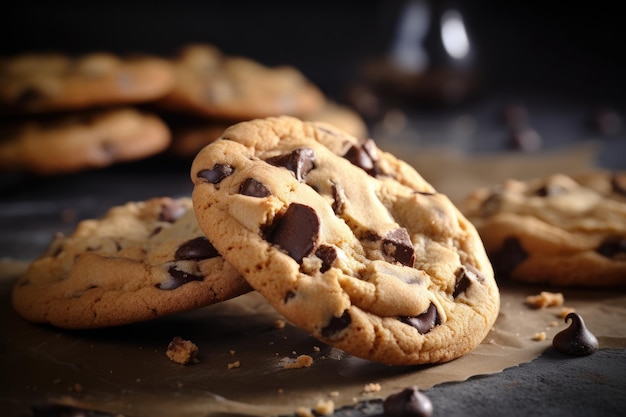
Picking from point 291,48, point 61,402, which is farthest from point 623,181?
point 291,48

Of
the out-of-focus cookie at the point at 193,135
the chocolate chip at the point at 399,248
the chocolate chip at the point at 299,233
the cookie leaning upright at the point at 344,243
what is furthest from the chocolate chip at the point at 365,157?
the out-of-focus cookie at the point at 193,135

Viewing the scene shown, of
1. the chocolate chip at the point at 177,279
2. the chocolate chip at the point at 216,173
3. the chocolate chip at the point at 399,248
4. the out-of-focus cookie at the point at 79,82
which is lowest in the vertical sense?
the chocolate chip at the point at 177,279

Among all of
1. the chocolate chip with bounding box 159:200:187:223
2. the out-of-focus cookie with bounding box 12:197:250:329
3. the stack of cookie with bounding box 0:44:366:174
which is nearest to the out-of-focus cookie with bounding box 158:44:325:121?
the stack of cookie with bounding box 0:44:366:174

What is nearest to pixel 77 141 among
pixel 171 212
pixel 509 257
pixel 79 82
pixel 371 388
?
pixel 79 82

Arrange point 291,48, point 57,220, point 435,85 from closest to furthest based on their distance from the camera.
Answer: point 57,220
point 435,85
point 291,48

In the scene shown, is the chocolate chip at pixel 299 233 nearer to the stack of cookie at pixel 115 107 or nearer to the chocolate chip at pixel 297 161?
the chocolate chip at pixel 297 161

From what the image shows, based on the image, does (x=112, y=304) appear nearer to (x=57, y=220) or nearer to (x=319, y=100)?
(x=57, y=220)
